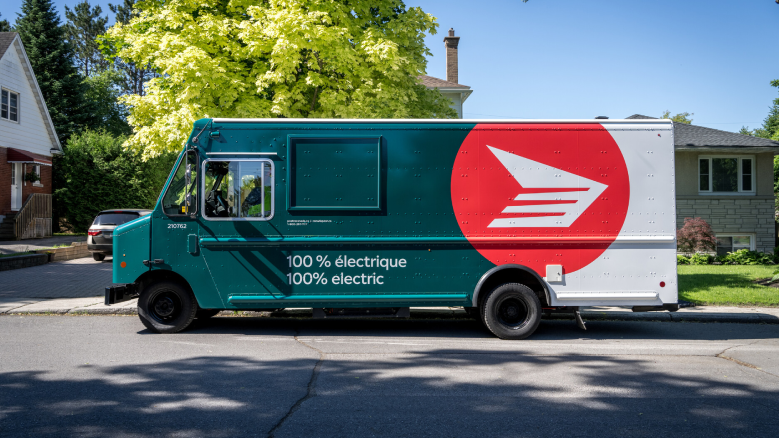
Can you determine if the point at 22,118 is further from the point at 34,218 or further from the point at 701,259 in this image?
the point at 701,259

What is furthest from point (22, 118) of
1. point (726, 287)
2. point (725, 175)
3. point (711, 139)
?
point (725, 175)

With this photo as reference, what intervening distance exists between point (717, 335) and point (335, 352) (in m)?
5.75

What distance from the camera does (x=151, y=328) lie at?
309 inches

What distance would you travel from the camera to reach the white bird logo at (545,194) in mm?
7723

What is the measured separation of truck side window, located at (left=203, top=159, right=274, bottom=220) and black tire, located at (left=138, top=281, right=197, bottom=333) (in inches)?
46.8

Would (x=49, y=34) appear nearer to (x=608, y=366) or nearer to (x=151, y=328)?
(x=151, y=328)

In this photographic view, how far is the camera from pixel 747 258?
741 inches

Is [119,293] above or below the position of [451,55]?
below

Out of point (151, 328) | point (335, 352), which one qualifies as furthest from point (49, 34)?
point (335, 352)

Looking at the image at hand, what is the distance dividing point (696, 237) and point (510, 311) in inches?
553

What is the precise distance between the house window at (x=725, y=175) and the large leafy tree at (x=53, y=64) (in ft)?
113

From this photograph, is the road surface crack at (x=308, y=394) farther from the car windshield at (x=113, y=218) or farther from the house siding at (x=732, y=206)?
the house siding at (x=732, y=206)

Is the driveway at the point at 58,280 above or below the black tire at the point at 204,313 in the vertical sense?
above

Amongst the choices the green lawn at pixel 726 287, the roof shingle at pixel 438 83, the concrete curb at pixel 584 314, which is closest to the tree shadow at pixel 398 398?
the concrete curb at pixel 584 314
